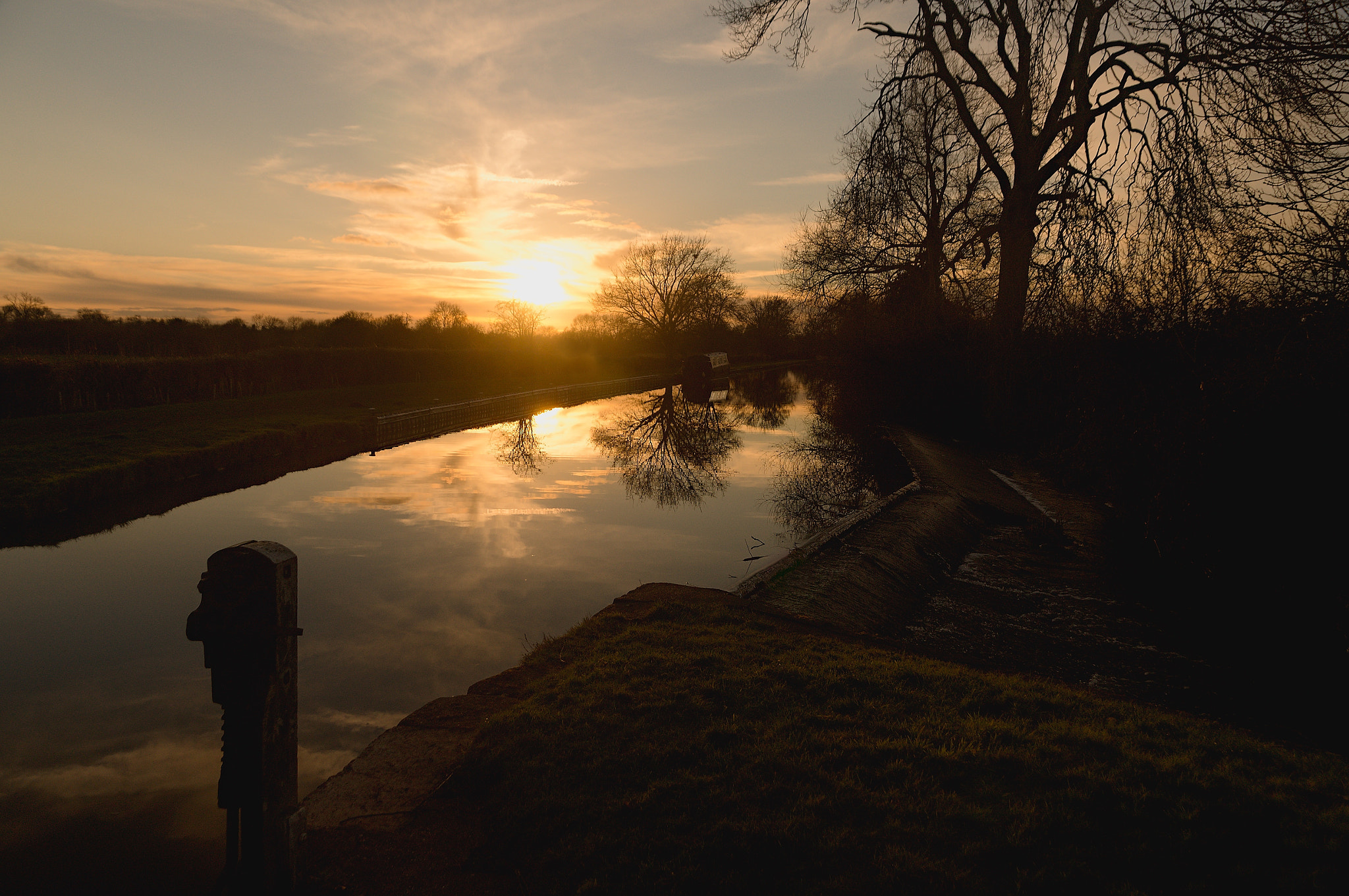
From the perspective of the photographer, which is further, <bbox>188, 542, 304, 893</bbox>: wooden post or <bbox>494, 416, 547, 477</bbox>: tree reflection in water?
<bbox>494, 416, 547, 477</bbox>: tree reflection in water

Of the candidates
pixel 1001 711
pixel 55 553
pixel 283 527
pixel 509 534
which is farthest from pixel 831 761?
pixel 55 553

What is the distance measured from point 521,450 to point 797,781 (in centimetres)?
1769

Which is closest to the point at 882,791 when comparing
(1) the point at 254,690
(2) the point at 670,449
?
(1) the point at 254,690

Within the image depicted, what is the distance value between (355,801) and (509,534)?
7.34m

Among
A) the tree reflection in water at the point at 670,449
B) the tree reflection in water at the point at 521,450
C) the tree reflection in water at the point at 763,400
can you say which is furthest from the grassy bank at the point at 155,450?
the tree reflection in water at the point at 763,400

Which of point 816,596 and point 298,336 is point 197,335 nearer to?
point 298,336

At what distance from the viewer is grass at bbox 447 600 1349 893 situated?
128 inches

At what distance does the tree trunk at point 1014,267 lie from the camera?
17266 millimetres

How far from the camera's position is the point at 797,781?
3.95 meters

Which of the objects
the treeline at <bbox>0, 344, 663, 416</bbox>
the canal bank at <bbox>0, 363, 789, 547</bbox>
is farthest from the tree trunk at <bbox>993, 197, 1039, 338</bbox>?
the treeline at <bbox>0, 344, 663, 416</bbox>

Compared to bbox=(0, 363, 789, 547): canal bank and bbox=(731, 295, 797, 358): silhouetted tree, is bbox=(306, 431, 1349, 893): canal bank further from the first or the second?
bbox=(731, 295, 797, 358): silhouetted tree

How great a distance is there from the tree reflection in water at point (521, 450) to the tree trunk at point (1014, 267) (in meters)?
12.3

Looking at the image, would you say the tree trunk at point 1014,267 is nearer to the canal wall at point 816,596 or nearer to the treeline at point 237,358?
the canal wall at point 816,596

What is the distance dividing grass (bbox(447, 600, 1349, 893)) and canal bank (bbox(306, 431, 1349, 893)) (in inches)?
0.5
